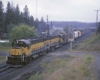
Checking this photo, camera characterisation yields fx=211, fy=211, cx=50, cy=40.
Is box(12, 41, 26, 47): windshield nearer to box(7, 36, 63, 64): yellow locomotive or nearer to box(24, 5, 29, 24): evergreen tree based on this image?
box(7, 36, 63, 64): yellow locomotive

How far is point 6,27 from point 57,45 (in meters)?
41.8

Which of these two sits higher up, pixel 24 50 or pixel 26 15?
pixel 26 15

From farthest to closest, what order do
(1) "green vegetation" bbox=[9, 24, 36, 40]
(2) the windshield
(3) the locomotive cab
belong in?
(1) "green vegetation" bbox=[9, 24, 36, 40]
(2) the windshield
(3) the locomotive cab

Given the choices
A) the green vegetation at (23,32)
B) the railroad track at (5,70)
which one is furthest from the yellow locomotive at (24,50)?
the green vegetation at (23,32)

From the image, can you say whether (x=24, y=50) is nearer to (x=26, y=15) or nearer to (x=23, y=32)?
(x=23, y=32)

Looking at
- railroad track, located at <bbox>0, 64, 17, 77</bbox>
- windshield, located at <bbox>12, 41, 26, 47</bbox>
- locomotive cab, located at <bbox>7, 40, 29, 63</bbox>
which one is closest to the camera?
railroad track, located at <bbox>0, 64, 17, 77</bbox>

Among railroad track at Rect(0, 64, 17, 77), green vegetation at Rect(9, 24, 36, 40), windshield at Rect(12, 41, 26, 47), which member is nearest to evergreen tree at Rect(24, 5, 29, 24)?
green vegetation at Rect(9, 24, 36, 40)

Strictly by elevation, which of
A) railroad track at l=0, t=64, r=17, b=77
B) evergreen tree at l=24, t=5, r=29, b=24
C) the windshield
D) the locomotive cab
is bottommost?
railroad track at l=0, t=64, r=17, b=77

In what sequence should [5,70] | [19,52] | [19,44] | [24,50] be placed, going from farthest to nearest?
[19,44]
[24,50]
[19,52]
[5,70]

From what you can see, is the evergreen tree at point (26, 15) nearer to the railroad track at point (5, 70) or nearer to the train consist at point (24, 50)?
the train consist at point (24, 50)

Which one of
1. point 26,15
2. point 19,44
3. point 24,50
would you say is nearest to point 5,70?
point 24,50

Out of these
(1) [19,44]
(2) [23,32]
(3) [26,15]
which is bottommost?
(1) [19,44]

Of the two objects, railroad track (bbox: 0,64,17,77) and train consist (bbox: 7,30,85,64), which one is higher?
train consist (bbox: 7,30,85,64)

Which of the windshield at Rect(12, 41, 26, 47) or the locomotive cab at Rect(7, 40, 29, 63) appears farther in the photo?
the windshield at Rect(12, 41, 26, 47)
